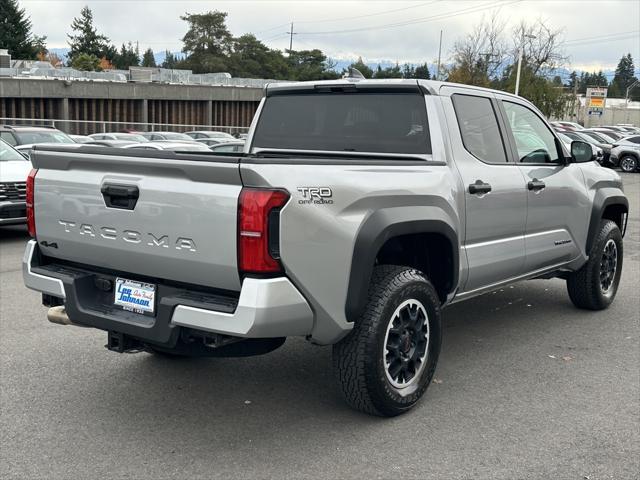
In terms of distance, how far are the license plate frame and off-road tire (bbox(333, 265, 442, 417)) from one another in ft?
3.51

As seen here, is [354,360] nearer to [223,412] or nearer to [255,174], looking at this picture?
[223,412]

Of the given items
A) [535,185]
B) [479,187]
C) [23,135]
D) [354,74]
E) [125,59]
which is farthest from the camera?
[125,59]

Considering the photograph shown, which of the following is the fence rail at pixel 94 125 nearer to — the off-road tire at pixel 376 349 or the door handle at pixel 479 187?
the door handle at pixel 479 187

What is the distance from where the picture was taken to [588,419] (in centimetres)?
438

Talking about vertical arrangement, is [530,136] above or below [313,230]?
above

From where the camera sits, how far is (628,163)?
101ft

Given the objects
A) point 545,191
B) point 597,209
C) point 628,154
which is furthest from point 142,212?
point 628,154

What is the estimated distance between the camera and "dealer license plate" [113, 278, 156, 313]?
12.5ft

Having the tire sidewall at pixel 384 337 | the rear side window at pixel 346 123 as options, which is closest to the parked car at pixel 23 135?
the rear side window at pixel 346 123

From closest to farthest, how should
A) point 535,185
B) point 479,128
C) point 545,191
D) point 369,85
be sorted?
point 369,85
point 479,128
point 535,185
point 545,191

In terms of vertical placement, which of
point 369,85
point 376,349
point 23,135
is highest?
point 369,85

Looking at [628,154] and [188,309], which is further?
[628,154]

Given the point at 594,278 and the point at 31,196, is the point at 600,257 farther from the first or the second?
the point at 31,196

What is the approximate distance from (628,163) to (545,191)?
27494mm
